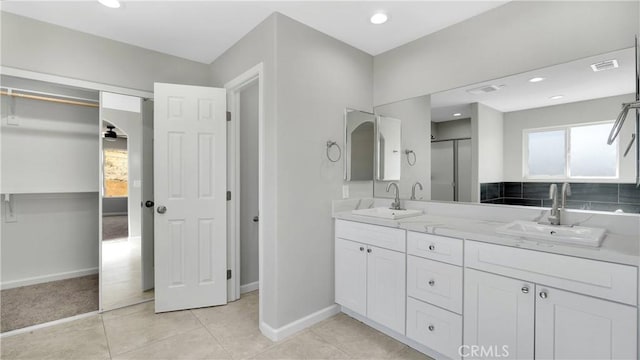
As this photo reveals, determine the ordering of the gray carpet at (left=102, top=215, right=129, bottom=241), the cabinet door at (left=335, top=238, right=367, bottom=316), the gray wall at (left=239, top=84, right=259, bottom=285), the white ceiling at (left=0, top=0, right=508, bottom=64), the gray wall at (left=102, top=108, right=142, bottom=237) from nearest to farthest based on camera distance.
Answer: the white ceiling at (left=0, top=0, right=508, bottom=64), the cabinet door at (left=335, top=238, right=367, bottom=316), the gray carpet at (left=102, top=215, right=129, bottom=241), the gray wall at (left=102, top=108, right=142, bottom=237), the gray wall at (left=239, top=84, right=259, bottom=285)

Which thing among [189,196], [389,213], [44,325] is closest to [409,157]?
[389,213]

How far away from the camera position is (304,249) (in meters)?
2.40

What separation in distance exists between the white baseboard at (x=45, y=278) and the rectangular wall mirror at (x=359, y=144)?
330 centimetres

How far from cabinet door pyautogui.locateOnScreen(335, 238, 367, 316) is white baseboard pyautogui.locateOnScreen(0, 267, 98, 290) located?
3047mm

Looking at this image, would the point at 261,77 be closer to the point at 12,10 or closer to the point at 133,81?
the point at 133,81

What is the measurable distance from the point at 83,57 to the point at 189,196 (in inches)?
59.0

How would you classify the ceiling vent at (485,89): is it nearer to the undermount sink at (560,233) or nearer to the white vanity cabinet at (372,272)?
the undermount sink at (560,233)

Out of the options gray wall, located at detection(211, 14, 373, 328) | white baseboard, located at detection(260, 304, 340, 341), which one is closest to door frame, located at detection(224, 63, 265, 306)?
gray wall, located at detection(211, 14, 373, 328)

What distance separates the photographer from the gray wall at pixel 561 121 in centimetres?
169

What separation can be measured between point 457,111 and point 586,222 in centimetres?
115

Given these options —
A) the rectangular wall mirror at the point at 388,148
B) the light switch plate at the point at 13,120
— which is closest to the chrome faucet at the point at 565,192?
the rectangular wall mirror at the point at 388,148

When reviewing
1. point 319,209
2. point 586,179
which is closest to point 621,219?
point 586,179

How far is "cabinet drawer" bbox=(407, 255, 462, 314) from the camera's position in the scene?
5.83 ft

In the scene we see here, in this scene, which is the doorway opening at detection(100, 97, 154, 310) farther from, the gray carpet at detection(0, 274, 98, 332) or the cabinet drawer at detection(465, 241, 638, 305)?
the cabinet drawer at detection(465, 241, 638, 305)
